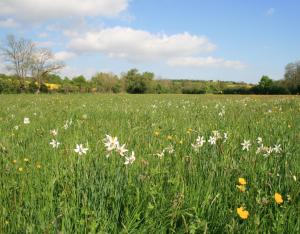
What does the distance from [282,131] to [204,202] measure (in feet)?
11.2

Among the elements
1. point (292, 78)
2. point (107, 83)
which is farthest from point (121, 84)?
point (292, 78)

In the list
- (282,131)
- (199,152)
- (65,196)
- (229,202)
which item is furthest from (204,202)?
(282,131)

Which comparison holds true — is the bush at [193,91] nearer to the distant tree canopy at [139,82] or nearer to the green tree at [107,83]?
the distant tree canopy at [139,82]

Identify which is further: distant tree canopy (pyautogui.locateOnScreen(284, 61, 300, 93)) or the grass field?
distant tree canopy (pyautogui.locateOnScreen(284, 61, 300, 93))

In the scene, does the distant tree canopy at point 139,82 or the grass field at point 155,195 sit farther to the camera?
the distant tree canopy at point 139,82

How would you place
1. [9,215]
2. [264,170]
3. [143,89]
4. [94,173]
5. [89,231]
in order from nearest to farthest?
[89,231], [9,215], [94,173], [264,170], [143,89]

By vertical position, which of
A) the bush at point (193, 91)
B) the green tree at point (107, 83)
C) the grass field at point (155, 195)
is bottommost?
the grass field at point (155, 195)

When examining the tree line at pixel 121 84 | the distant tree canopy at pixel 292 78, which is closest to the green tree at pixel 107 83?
the tree line at pixel 121 84

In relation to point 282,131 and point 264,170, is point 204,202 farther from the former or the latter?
point 282,131

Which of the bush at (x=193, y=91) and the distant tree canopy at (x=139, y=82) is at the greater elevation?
the distant tree canopy at (x=139, y=82)

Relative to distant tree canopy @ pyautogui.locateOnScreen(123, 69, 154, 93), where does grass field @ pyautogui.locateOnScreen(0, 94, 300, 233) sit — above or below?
below

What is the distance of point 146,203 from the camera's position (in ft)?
7.52

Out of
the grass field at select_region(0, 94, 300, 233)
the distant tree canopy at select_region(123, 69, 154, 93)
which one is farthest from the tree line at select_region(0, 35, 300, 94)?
the grass field at select_region(0, 94, 300, 233)

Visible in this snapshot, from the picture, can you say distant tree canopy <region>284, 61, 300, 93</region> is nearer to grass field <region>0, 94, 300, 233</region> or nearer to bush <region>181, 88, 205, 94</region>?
bush <region>181, 88, 205, 94</region>
